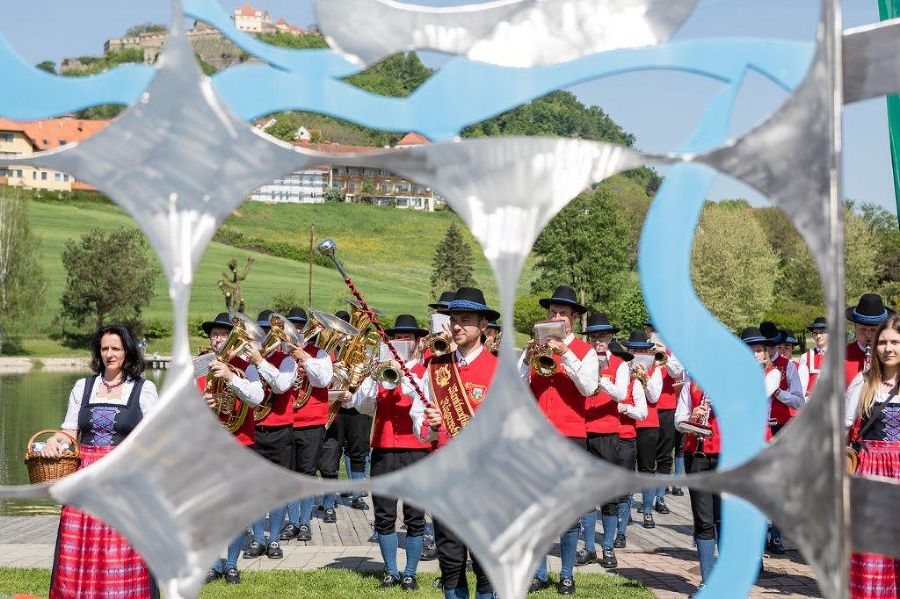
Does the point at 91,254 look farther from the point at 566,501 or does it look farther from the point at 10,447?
the point at 566,501

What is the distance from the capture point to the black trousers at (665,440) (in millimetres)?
11812

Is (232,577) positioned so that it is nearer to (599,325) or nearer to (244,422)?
(244,422)

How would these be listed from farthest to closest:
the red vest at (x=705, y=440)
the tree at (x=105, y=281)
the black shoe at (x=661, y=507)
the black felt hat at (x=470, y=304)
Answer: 1. the tree at (x=105, y=281)
2. the black shoe at (x=661, y=507)
3. the red vest at (x=705, y=440)
4. the black felt hat at (x=470, y=304)

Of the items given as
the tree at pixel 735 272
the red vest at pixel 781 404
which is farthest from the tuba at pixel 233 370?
the tree at pixel 735 272

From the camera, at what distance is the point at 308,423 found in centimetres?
992

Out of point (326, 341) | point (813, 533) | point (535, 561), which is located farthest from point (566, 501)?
point (326, 341)

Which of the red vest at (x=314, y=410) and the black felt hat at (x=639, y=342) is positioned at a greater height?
the black felt hat at (x=639, y=342)

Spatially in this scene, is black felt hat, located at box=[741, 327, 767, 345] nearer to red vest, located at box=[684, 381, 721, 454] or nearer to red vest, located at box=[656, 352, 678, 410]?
red vest, located at box=[684, 381, 721, 454]

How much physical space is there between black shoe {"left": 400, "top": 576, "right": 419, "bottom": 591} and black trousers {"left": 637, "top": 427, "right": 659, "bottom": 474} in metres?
3.57

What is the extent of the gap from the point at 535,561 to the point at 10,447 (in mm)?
Result: 16744

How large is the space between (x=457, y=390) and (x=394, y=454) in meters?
1.56

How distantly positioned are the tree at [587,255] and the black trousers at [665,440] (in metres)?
47.0

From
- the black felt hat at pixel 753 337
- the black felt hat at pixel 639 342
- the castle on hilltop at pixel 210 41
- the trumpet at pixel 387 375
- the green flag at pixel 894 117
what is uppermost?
the castle on hilltop at pixel 210 41

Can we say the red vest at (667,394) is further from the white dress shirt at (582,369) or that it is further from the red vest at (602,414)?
the white dress shirt at (582,369)
